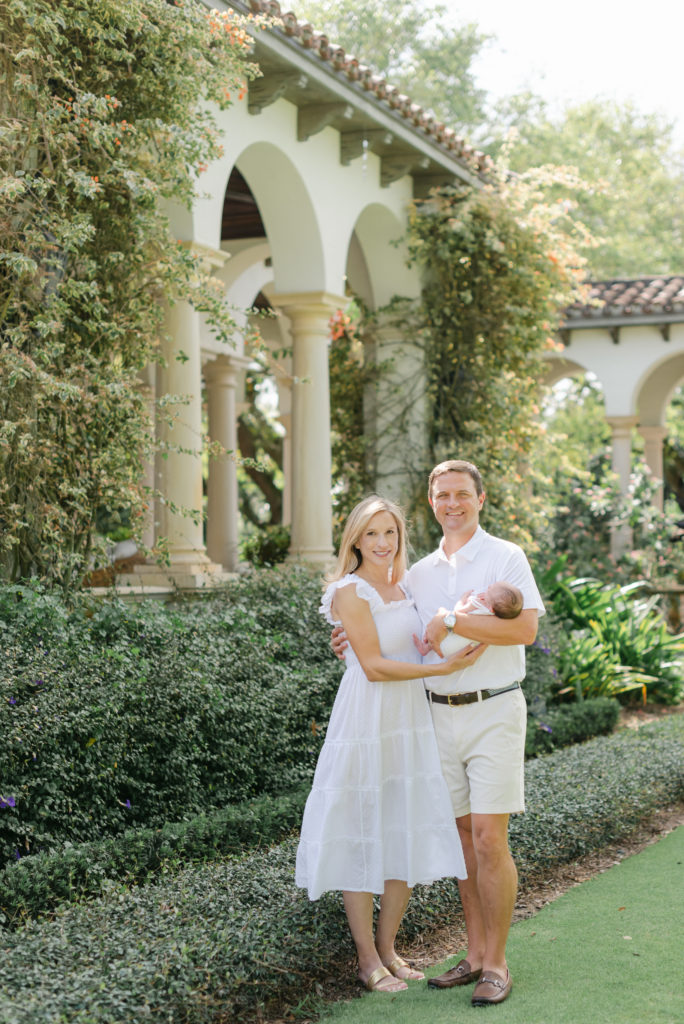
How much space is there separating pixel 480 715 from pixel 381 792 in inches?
17.5

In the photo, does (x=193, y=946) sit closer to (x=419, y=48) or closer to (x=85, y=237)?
(x=85, y=237)

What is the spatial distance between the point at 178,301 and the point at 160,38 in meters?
1.97

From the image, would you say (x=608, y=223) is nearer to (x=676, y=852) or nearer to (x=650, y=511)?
(x=650, y=511)

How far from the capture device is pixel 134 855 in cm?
502

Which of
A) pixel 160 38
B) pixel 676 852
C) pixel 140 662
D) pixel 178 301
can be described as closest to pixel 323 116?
pixel 178 301

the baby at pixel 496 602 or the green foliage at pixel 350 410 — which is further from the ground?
the green foliage at pixel 350 410

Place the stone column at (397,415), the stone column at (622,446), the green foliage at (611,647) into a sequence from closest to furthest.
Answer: the green foliage at (611,647) → the stone column at (397,415) → the stone column at (622,446)

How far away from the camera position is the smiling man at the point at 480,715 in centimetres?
384

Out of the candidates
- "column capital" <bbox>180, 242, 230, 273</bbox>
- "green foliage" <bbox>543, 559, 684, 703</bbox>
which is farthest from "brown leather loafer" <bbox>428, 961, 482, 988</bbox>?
"green foliage" <bbox>543, 559, 684, 703</bbox>

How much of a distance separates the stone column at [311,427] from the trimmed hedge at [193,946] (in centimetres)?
459


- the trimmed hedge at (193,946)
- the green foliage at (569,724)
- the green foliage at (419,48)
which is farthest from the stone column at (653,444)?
the trimmed hedge at (193,946)

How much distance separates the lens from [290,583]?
7934mm

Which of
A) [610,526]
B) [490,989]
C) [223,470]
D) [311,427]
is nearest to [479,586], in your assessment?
[490,989]

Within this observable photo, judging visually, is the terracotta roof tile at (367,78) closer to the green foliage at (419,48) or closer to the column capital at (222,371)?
the column capital at (222,371)
